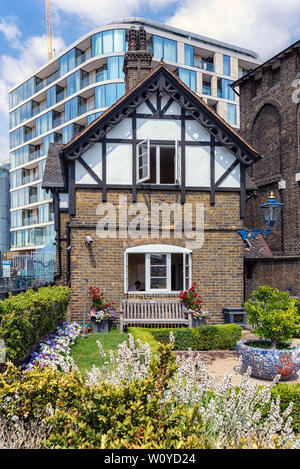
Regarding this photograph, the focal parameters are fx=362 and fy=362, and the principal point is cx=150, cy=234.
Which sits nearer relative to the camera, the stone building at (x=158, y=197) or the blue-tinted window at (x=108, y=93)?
the stone building at (x=158, y=197)

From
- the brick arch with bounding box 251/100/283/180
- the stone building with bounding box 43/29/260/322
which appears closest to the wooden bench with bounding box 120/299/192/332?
the stone building with bounding box 43/29/260/322

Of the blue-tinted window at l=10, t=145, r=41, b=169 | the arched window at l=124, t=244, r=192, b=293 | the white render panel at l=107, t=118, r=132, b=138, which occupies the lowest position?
the arched window at l=124, t=244, r=192, b=293

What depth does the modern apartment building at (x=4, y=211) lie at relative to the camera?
176ft

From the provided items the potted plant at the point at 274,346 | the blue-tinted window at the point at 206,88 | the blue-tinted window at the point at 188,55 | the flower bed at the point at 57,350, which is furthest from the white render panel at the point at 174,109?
the blue-tinted window at the point at 206,88

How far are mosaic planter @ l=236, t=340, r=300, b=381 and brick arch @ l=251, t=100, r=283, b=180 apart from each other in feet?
43.3

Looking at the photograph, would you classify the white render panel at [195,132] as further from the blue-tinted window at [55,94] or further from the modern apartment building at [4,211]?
the modern apartment building at [4,211]

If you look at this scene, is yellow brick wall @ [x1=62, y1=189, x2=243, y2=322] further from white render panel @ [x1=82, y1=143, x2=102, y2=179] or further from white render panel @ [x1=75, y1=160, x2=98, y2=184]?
white render panel @ [x1=82, y1=143, x2=102, y2=179]

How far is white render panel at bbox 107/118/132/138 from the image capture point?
11.9 meters

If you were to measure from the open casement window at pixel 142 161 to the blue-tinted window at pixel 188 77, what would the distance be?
31.5m

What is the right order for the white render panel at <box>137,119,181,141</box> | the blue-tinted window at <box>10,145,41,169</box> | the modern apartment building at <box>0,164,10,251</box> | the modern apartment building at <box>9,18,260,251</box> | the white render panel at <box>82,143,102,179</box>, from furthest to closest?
the modern apartment building at <box>0,164,10,251</box>
the blue-tinted window at <box>10,145,41,169</box>
the modern apartment building at <box>9,18,260,251</box>
the white render panel at <box>137,119,181,141</box>
the white render panel at <box>82,143,102,179</box>

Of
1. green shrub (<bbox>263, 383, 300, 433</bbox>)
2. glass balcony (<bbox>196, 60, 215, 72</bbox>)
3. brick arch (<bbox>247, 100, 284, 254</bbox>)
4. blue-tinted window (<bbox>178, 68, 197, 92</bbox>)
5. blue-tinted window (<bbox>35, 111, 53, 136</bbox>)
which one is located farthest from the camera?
blue-tinted window (<bbox>35, 111, 53, 136</bbox>)

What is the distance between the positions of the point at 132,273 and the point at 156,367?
15.2 metres
